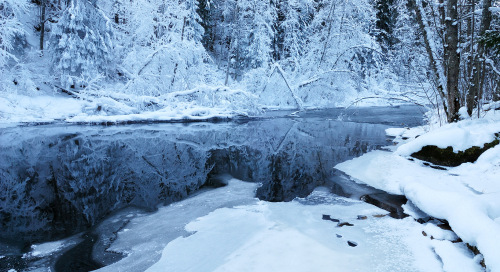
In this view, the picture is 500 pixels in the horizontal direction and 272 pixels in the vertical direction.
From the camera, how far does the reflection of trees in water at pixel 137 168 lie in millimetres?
4547

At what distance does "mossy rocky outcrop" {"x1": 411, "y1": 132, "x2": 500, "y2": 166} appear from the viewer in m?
5.77

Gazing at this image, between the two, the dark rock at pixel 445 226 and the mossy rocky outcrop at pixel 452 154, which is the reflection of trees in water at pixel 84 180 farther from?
the mossy rocky outcrop at pixel 452 154

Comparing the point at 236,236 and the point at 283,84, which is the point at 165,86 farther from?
the point at 236,236

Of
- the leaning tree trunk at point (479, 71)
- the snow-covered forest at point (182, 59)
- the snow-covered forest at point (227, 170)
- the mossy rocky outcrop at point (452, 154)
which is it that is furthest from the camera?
the snow-covered forest at point (182, 59)

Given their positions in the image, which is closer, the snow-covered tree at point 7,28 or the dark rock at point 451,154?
the dark rock at point 451,154

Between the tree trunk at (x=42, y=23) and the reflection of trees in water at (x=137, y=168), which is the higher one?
the tree trunk at (x=42, y=23)

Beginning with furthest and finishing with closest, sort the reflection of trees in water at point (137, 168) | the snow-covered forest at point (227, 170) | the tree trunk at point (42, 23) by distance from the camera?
1. the tree trunk at point (42, 23)
2. the reflection of trees in water at point (137, 168)
3. the snow-covered forest at point (227, 170)


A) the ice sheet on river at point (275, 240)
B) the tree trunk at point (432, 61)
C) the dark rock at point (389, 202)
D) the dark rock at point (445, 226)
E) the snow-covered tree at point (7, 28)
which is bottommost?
the ice sheet on river at point (275, 240)

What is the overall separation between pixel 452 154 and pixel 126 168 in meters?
6.96

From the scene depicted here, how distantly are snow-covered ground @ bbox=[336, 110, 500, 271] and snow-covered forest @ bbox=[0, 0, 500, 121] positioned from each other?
1.76 metres

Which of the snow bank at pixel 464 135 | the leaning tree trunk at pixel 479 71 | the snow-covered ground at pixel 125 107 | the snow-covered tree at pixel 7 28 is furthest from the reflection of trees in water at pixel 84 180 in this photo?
the snow-covered tree at pixel 7 28

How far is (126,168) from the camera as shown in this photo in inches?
269

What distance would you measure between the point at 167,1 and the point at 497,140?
18.6 meters

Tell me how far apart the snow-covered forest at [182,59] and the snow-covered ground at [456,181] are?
1760 mm
